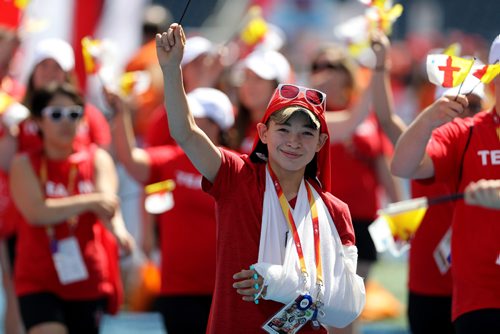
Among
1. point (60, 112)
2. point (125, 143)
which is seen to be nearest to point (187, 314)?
point (125, 143)

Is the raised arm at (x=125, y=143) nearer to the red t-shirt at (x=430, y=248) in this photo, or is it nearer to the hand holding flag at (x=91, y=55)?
the hand holding flag at (x=91, y=55)

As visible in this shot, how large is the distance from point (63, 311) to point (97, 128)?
1.63 metres

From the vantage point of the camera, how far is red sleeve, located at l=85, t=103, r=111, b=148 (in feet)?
25.6

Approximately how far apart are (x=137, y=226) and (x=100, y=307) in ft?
15.4

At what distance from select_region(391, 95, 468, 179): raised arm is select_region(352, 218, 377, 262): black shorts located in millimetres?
2761

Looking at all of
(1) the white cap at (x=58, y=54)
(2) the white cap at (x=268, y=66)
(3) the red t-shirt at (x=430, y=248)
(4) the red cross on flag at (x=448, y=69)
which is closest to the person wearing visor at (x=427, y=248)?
(3) the red t-shirt at (x=430, y=248)

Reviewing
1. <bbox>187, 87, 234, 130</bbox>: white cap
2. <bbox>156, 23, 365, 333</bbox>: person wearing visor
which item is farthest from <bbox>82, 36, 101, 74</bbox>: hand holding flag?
<bbox>156, 23, 365, 333</bbox>: person wearing visor

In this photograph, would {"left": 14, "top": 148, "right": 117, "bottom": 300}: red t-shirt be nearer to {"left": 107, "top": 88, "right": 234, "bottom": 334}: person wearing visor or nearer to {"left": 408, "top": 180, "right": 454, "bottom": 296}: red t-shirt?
{"left": 107, "top": 88, "right": 234, "bottom": 334}: person wearing visor

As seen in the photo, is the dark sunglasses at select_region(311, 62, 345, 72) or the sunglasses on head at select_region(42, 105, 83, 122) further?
the dark sunglasses at select_region(311, 62, 345, 72)

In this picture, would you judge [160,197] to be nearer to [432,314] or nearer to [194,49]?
[432,314]

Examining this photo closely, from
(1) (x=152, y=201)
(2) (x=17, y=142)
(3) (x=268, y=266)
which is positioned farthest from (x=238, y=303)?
(2) (x=17, y=142)

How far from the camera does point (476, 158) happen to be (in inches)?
203

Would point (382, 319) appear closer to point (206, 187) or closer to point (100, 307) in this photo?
point (100, 307)

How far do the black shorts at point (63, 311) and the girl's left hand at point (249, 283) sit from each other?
2.21m
